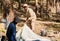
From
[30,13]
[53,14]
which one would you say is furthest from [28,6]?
[53,14]

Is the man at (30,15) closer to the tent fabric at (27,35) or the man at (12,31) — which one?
the tent fabric at (27,35)

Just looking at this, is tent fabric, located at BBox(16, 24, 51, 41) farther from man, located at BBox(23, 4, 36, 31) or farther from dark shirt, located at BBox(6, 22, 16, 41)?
dark shirt, located at BBox(6, 22, 16, 41)

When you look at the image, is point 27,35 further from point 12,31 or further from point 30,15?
point 12,31

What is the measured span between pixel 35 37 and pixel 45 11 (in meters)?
0.61

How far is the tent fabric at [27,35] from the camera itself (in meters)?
6.27

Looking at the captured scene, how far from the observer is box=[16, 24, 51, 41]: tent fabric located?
247 inches

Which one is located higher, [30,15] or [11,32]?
[30,15]

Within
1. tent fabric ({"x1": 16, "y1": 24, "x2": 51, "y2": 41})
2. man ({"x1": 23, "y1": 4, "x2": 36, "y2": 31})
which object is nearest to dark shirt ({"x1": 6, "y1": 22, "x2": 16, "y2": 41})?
tent fabric ({"x1": 16, "y1": 24, "x2": 51, "y2": 41})

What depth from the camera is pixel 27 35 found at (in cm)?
630

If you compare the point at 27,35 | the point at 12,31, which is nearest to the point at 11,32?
the point at 12,31

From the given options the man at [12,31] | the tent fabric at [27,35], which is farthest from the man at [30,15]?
the man at [12,31]

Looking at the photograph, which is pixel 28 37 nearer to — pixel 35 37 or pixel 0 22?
pixel 35 37

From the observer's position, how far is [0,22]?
633 cm

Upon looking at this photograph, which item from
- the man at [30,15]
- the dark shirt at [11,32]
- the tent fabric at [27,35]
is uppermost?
the man at [30,15]
